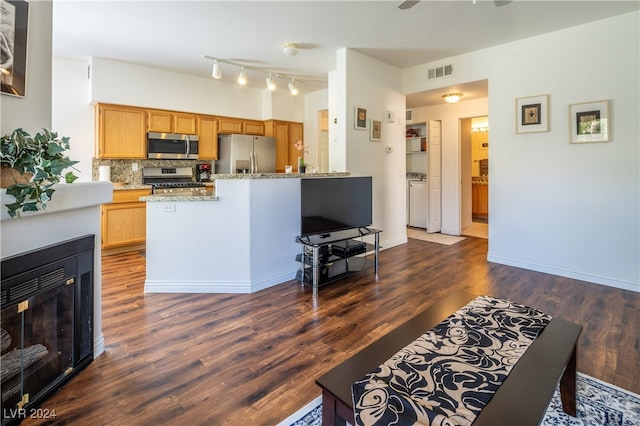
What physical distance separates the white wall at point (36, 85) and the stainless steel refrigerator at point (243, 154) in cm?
394

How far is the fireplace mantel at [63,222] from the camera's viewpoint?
5.09 ft

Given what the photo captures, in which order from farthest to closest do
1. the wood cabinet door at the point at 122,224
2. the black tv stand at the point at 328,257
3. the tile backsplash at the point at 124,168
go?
the tile backsplash at the point at 124,168 → the wood cabinet door at the point at 122,224 → the black tv stand at the point at 328,257

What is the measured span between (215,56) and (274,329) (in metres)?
3.77

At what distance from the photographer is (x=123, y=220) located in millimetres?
4695

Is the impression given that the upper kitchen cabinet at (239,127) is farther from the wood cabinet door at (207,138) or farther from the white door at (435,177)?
the white door at (435,177)

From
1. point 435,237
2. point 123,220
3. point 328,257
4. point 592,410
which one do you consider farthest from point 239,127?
point 592,410

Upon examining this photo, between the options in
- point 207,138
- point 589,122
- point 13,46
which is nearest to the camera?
point 13,46

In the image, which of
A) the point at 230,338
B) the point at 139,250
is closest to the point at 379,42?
the point at 230,338

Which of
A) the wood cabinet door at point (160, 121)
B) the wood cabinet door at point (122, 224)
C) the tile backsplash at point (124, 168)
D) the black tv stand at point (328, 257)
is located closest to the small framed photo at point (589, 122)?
the black tv stand at point (328, 257)

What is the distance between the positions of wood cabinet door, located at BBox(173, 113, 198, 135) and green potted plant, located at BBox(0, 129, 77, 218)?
3.98m

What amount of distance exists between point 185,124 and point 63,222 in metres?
3.98

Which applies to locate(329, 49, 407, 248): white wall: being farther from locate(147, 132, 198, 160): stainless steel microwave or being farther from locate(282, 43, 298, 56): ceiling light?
locate(147, 132, 198, 160): stainless steel microwave

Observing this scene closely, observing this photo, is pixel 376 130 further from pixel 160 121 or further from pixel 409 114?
pixel 160 121

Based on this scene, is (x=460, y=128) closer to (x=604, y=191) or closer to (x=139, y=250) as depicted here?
(x=604, y=191)
